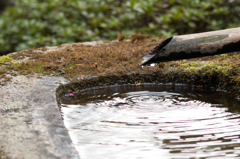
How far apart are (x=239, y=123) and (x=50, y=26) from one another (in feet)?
16.9

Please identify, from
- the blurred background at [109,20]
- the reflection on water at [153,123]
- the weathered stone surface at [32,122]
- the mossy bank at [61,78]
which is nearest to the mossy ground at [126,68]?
the mossy bank at [61,78]

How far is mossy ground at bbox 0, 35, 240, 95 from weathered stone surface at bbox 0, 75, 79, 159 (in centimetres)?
33

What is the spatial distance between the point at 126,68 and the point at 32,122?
1.40 metres

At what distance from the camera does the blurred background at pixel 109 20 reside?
19.2 ft

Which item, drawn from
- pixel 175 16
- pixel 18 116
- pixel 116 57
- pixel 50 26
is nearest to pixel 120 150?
pixel 18 116

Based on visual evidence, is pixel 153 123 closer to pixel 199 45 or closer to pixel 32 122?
pixel 32 122

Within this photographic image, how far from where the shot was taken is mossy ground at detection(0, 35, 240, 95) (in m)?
2.88

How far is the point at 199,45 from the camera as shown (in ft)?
9.06

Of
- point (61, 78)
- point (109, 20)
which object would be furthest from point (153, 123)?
point (109, 20)

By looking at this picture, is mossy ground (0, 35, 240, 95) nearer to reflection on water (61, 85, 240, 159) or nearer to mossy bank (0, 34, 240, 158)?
mossy bank (0, 34, 240, 158)

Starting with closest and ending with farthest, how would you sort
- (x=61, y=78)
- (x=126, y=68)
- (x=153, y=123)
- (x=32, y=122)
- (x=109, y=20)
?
(x=32, y=122), (x=153, y=123), (x=61, y=78), (x=126, y=68), (x=109, y=20)

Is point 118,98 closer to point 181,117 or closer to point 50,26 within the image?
point 181,117

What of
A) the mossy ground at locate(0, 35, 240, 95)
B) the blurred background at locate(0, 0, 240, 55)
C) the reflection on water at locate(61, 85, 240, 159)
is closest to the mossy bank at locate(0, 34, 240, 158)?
the mossy ground at locate(0, 35, 240, 95)

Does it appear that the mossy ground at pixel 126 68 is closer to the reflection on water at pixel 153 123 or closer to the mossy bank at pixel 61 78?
the mossy bank at pixel 61 78
